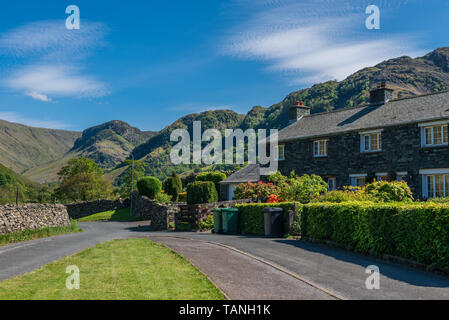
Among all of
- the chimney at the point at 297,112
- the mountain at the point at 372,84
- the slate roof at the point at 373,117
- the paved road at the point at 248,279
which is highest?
the mountain at the point at 372,84

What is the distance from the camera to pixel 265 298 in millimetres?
7297

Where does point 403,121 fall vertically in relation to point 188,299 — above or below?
above

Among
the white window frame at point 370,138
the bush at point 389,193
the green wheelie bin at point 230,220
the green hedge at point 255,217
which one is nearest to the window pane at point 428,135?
the white window frame at point 370,138

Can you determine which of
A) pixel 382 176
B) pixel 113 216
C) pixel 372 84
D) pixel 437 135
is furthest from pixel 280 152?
pixel 372 84

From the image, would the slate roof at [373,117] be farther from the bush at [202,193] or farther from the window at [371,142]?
the bush at [202,193]

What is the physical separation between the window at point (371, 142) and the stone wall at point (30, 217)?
21723 mm

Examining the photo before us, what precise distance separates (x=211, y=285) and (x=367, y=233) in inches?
253

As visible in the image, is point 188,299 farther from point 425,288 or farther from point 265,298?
point 425,288

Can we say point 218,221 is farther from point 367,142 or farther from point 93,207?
point 93,207

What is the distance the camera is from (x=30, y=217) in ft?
82.9

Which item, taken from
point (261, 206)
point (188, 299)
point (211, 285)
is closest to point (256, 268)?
point (211, 285)

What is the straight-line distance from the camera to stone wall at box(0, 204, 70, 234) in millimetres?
22356

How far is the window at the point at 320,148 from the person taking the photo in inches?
1193

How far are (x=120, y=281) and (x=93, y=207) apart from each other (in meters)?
45.8
